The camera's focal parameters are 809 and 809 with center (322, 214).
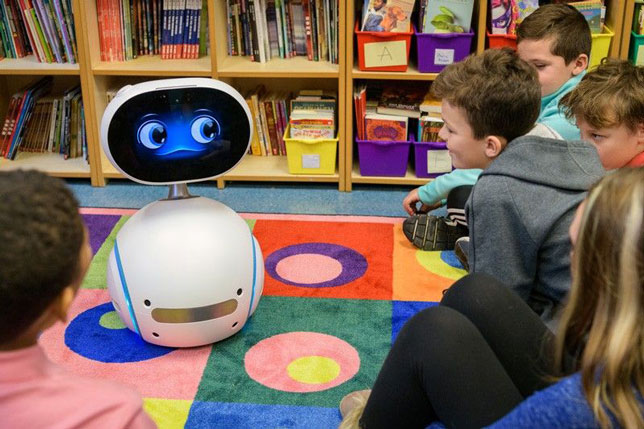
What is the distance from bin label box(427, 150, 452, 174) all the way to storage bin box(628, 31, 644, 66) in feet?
2.41

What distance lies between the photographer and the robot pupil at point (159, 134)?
6.30 ft

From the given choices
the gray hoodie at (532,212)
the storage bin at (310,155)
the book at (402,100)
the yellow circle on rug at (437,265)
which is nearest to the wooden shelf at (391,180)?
the storage bin at (310,155)

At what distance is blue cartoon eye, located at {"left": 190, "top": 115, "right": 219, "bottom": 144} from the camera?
1.95 metres

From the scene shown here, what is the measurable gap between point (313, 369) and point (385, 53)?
1356 millimetres

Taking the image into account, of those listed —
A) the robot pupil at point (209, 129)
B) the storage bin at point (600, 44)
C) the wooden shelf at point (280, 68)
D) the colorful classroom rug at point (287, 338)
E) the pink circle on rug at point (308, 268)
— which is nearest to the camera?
the colorful classroom rug at point (287, 338)

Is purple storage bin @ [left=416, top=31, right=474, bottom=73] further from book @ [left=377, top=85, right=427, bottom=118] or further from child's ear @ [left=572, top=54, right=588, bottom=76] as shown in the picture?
child's ear @ [left=572, top=54, right=588, bottom=76]

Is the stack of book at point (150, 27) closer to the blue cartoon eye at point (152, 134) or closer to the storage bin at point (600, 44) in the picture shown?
the blue cartoon eye at point (152, 134)

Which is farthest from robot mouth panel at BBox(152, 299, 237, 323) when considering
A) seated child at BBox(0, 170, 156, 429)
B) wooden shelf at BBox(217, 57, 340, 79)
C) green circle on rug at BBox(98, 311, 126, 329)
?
wooden shelf at BBox(217, 57, 340, 79)

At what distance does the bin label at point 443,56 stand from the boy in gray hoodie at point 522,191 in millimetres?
1222

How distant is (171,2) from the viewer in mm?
3088

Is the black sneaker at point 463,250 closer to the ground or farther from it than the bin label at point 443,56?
closer to the ground

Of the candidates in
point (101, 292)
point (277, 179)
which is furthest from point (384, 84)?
point (101, 292)

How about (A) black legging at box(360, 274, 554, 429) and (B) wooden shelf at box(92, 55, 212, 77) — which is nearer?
(A) black legging at box(360, 274, 554, 429)

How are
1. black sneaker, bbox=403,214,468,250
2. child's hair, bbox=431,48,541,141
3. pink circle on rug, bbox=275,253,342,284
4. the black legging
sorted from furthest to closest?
1. black sneaker, bbox=403,214,468,250
2. pink circle on rug, bbox=275,253,342,284
3. child's hair, bbox=431,48,541,141
4. the black legging
